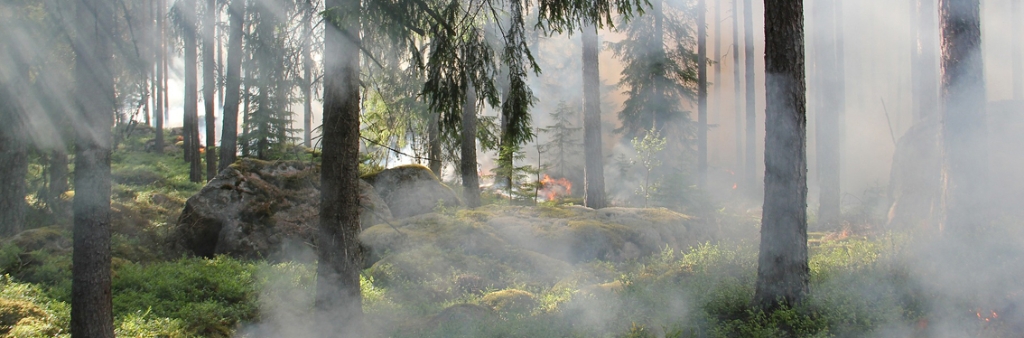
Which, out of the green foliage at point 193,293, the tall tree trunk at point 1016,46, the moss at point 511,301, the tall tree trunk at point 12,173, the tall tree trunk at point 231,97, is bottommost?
the moss at point 511,301

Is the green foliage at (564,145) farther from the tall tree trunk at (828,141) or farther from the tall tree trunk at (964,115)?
the tall tree trunk at (964,115)

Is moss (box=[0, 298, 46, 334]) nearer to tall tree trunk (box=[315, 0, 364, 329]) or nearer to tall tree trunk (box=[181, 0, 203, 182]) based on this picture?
tall tree trunk (box=[315, 0, 364, 329])

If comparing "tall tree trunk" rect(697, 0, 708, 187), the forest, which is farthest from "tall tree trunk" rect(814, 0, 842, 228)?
"tall tree trunk" rect(697, 0, 708, 187)

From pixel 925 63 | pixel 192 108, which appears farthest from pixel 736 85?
pixel 192 108

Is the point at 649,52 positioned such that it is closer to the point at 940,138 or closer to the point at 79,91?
the point at 940,138

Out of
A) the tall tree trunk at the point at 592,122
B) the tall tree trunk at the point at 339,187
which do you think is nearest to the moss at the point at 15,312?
the tall tree trunk at the point at 339,187

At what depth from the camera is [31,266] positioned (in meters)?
7.95

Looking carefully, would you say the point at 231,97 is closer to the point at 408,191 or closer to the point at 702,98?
the point at 408,191

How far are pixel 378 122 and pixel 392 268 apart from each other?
2.75m

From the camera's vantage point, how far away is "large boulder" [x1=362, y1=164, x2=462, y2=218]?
42.8ft

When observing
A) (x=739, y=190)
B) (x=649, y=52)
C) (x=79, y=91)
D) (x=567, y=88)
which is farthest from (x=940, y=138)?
(x=567, y=88)

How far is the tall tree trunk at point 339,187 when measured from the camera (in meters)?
6.60

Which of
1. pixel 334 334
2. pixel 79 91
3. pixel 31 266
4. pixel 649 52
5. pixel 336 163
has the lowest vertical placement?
pixel 334 334

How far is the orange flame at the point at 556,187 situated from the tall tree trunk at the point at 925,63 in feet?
50.5
